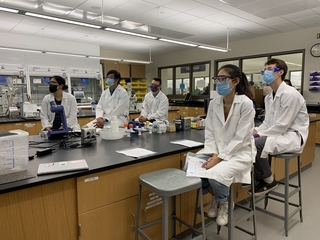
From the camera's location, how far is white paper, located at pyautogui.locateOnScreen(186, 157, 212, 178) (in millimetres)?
1542

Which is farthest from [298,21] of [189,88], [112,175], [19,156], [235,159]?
[19,156]

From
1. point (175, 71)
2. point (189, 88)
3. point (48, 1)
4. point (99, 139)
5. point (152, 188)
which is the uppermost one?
point (48, 1)

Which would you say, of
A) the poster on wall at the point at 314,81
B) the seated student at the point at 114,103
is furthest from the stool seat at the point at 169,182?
the poster on wall at the point at 314,81

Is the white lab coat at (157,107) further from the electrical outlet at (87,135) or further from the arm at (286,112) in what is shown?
the arm at (286,112)

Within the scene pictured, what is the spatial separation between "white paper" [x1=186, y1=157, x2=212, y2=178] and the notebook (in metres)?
0.69

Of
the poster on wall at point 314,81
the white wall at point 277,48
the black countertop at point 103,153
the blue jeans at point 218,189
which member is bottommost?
the blue jeans at point 218,189

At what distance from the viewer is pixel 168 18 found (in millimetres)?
4742

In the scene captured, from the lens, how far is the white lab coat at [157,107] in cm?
392

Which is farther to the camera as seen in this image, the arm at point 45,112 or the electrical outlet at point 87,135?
the arm at point 45,112

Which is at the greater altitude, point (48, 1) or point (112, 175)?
point (48, 1)

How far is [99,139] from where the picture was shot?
7.40ft

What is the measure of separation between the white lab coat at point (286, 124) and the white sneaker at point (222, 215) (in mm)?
600

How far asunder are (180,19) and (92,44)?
363cm

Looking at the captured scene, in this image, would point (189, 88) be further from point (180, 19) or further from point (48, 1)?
point (48, 1)
